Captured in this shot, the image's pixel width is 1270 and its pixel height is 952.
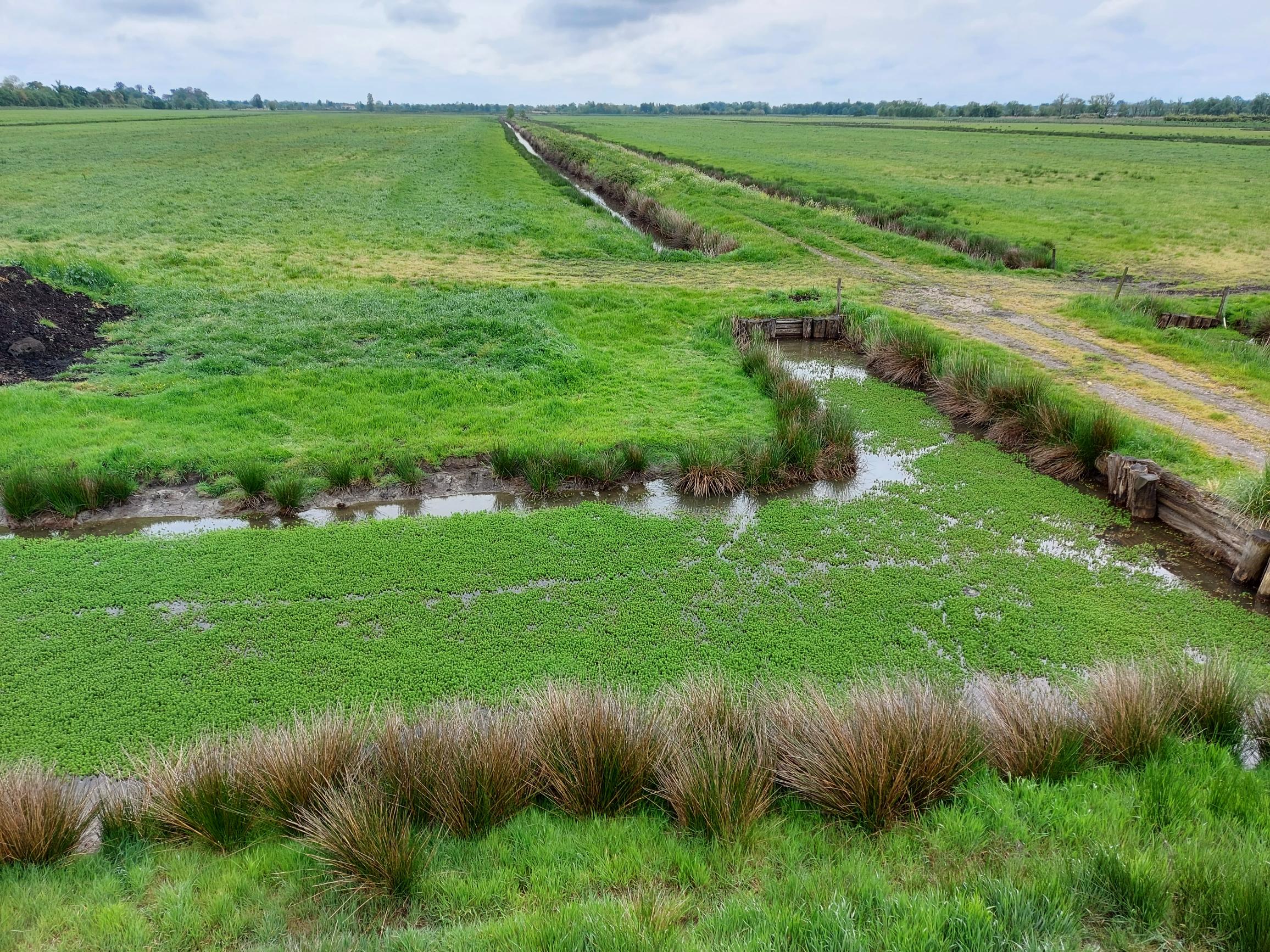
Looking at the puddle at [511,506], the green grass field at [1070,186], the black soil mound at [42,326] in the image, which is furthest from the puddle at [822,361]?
the black soil mound at [42,326]

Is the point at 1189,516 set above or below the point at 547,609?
above

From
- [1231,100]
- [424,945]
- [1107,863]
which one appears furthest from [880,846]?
[1231,100]

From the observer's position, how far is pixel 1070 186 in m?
38.9

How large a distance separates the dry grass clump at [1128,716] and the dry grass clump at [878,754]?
0.81 m

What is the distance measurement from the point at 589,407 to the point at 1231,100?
191412 millimetres

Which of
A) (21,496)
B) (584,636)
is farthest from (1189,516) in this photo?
(21,496)

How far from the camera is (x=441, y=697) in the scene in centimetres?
568

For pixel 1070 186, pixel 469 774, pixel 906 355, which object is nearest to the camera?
pixel 469 774

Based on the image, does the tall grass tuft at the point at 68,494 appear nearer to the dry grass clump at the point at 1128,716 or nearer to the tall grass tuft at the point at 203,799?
the tall grass tuft at the point at 203,799

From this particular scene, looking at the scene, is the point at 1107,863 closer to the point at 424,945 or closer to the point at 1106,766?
the point at 1106,766

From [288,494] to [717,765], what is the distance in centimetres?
691

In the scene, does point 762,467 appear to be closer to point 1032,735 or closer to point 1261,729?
point 1032,735

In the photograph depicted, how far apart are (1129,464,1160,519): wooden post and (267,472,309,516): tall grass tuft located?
10.1 meters

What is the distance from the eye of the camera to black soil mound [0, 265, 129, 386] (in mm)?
12484
